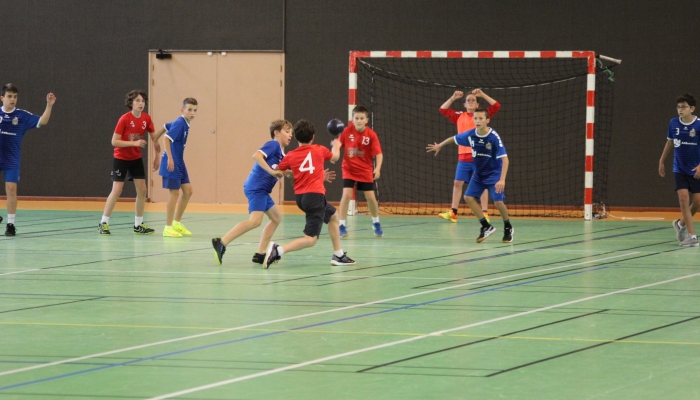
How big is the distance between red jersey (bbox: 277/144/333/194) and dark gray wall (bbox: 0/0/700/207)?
9903 millimetres

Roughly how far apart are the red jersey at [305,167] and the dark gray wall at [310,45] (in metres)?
9.90

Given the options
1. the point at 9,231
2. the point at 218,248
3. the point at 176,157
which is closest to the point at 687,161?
the point at 218,248

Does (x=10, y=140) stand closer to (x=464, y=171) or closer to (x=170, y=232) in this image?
(x=170, y=232)

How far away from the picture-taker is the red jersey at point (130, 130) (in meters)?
13.8

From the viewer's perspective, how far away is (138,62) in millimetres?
A: 20406

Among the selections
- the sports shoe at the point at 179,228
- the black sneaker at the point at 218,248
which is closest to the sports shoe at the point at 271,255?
the black sneaker at the point at 218,248

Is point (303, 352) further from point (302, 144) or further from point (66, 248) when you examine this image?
point (66, 248)

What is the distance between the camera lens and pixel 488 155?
12.6 metres

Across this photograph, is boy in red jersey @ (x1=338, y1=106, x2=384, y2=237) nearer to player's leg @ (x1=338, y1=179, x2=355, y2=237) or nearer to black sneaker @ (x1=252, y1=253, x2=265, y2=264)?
player's leg @ (x1=338, y1=179, x2=355, y2=237)

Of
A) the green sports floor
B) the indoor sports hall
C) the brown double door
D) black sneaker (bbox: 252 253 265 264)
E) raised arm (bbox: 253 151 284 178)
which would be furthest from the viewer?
the brown double door

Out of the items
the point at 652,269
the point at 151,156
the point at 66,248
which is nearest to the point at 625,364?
the point at 652,269

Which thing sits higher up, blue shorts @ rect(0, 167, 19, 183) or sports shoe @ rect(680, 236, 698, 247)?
blue shorts @ rect(0, 167, 19, 183)

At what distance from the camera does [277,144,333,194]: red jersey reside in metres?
9.97

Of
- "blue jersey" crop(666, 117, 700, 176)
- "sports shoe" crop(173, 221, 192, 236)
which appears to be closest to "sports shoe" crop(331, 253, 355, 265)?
"sports shoe" crop(173, 221, 192, 236)
